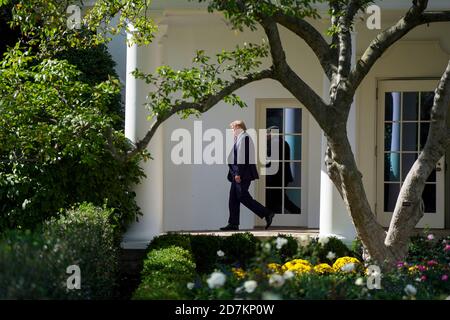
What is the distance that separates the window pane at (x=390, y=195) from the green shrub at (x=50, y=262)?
7548mm

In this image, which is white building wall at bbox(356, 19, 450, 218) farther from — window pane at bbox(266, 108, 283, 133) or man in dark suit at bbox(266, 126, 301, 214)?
window pane at bbox(266, 108, 283, 133)

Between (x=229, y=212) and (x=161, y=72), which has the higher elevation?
(x=161, y=72)

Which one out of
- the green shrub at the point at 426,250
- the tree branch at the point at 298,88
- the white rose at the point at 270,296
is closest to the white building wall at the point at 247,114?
the green shrub at the point at 426,250

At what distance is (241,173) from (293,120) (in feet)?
6.21

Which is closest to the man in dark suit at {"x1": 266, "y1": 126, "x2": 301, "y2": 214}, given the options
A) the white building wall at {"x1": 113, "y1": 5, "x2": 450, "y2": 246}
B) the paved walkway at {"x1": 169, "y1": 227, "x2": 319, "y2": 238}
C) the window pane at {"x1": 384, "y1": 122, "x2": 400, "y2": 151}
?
the white building wall at {"x1": 113, "y1": 5, "x2": 450, "y2": 246}

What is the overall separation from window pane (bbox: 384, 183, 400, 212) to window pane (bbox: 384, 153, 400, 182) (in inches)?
4.1

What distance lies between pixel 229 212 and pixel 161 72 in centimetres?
574

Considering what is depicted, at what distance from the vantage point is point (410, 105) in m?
13.8

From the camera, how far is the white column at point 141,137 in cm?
1102

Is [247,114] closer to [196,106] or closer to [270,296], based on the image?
[196,106]
